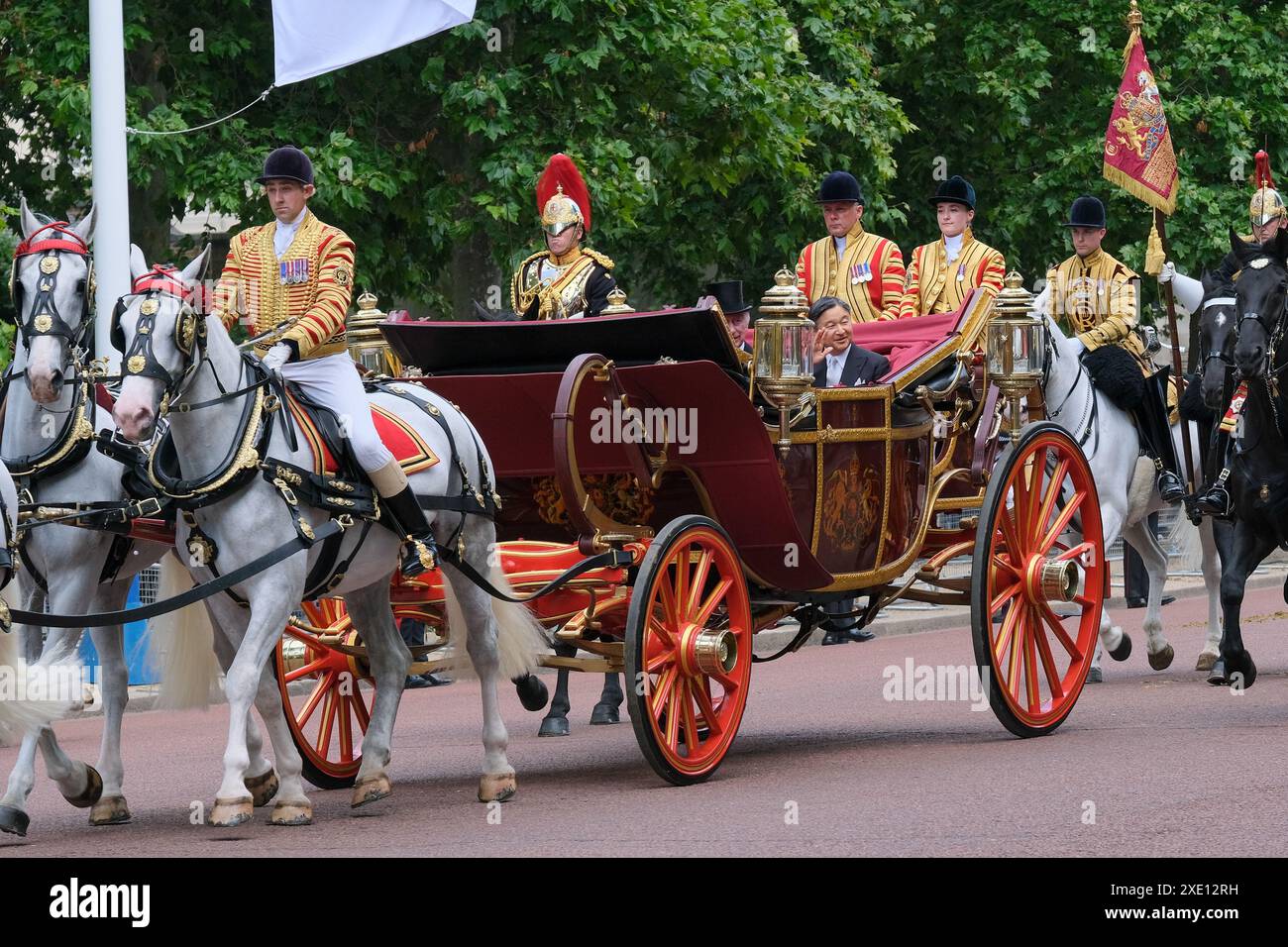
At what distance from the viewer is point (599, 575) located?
30.5 feet

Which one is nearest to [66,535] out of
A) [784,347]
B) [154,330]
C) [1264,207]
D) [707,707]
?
[154,330]

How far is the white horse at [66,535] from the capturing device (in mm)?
8031

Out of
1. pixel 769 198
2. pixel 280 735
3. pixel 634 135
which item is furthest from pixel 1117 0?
pixel 280 735

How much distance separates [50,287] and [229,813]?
6.78 ft

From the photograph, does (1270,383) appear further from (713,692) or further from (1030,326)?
(713,692)

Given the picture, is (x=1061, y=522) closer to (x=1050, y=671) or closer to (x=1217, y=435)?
(x=1050, y=671)

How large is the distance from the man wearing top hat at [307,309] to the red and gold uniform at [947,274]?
4428 millimetres

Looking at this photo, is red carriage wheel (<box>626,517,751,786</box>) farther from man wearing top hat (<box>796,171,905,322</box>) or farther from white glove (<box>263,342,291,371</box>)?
man wearing top hat (<box>796,171,905,322</box>)

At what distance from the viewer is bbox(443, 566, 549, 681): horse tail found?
9.18 metres

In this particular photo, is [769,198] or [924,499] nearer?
[924,499]

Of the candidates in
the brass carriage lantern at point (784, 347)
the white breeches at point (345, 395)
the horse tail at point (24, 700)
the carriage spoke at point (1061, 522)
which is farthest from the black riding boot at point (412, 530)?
the carriage spoke at point (1061, 522)

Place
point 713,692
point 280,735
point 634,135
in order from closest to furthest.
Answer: point 280,735
point 713,692
point 634,135

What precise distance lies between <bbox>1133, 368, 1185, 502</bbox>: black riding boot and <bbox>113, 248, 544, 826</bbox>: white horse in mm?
5670
